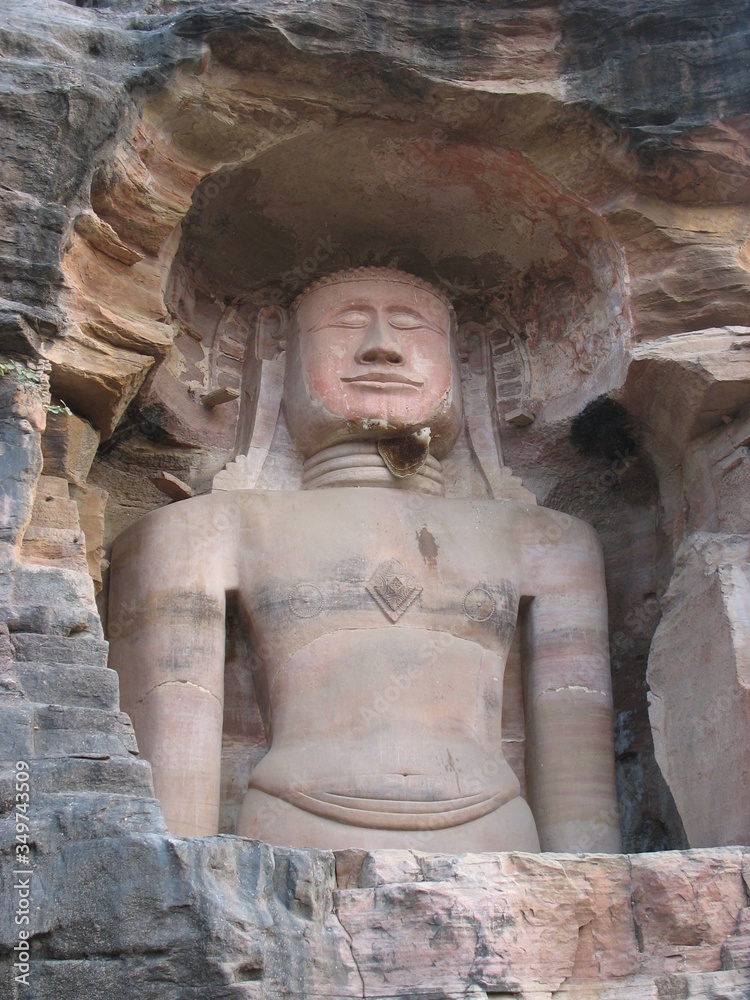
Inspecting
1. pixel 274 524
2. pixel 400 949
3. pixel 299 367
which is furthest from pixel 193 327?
pixel 400 949

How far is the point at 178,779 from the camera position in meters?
5.95

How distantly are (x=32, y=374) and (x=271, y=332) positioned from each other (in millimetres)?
2750

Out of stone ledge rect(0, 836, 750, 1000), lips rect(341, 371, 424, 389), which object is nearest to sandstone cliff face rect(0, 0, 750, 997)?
stone ledge rect(0, 836, 750, 1000)

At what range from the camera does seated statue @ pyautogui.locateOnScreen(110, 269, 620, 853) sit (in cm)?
591

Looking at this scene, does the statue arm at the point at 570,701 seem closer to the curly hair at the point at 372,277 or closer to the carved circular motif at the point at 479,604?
the carved circular motif at the point at 479,604

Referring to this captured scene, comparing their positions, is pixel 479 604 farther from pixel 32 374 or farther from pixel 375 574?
pixel 32 374

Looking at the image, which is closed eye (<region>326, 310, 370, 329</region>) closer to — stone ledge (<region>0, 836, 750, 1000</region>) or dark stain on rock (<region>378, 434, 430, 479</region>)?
dark stain on rock (<region>378, 434, 430, 479</region>)

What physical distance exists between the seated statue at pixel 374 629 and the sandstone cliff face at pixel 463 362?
0.43m

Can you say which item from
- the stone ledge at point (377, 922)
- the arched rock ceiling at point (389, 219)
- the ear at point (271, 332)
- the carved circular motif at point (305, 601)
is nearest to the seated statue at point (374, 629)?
the carved circular motif at point (305, 601)

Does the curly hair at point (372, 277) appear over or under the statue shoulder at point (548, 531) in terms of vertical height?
over

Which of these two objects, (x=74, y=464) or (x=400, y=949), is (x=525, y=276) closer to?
(x=74, y=464)

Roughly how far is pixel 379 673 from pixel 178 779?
1.08 meters

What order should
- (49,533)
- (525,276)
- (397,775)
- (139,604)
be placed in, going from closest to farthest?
1. (49,533)
2. (397,775)
3. (139,604)
4. (525,276)

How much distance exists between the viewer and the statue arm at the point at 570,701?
627 cm
